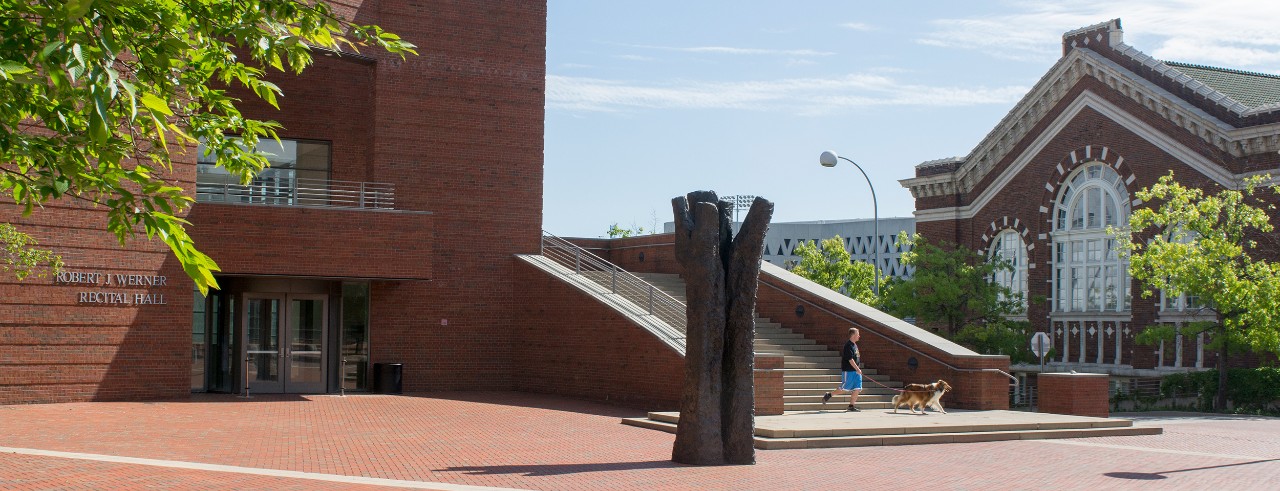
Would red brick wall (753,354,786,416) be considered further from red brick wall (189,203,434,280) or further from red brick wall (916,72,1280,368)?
red brick wall (916,72,1280,368)

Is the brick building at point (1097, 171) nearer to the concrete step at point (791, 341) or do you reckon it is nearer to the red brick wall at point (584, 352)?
the concrete step at point (791, 341)

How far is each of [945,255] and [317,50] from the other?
22.1 metres

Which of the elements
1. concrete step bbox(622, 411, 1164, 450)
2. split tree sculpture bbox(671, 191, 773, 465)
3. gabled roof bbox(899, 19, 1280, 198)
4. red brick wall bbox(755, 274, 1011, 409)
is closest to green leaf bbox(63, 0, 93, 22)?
split tree sculpture bbox(671, 191, 773, 465)

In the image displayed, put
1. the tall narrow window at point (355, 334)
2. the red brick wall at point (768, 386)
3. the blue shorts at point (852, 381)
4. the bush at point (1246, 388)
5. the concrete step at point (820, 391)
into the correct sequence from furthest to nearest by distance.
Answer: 1. the bush at point (1246, 388)
2. the tall narrow window at point (355, 334)
3. the concrete step at point (820, 391)
4. the blue shorts at point (852, 381)
5. the red brick wall at point (768, 386)

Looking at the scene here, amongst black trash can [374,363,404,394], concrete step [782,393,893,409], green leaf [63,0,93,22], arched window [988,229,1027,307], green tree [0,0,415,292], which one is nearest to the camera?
green leaf [63,0,93,22]

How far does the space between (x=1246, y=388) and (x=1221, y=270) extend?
2.88 m

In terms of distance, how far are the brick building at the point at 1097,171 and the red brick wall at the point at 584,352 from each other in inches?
766

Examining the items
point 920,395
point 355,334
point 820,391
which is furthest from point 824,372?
point 355,334

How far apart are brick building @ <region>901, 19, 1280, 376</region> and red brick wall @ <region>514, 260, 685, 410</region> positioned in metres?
19.5

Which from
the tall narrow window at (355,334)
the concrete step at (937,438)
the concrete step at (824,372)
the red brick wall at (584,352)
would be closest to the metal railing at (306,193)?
the tall narrow window at (355,334)

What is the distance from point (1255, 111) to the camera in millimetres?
33500

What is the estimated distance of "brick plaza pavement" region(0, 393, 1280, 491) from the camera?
11812mm

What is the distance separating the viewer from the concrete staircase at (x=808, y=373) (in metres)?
20.2

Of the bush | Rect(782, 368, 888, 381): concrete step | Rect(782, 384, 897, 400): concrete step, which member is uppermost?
Rect(782, 368, 888, 381): concrete step
